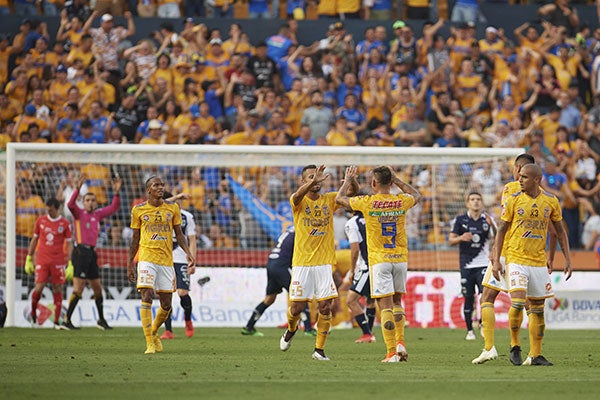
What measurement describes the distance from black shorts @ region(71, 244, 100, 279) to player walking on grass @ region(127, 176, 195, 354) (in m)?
6.44

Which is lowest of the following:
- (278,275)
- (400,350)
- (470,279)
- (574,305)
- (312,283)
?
(574,305)

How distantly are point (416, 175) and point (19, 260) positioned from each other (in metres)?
8.86

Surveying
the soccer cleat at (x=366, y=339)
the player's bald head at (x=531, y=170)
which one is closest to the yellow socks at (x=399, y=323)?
the player's bald head at (x=531, y=170)

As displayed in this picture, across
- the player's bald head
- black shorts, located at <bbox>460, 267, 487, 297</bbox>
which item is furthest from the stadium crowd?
the player's bald head

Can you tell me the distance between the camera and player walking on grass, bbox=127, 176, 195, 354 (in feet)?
52.3

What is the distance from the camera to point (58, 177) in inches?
968

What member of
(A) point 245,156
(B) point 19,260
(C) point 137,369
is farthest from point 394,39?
(C) point 137,369

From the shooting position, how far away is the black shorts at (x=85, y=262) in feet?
73.2

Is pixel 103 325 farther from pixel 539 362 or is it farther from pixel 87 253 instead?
pixel 539 362

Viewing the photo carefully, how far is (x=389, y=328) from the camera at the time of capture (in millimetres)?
14062

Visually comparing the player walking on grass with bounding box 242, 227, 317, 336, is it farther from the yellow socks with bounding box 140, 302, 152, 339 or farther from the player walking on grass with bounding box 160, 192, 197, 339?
the yellow socks with bounding box 140, 302, 152, 339

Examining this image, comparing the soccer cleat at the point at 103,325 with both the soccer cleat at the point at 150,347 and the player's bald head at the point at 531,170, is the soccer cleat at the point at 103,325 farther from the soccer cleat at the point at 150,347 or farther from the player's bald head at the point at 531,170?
the player's bald head at the point at 531,170

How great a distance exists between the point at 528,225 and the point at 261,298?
11411 millimetres

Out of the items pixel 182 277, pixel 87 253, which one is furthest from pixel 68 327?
pixel 182 277
